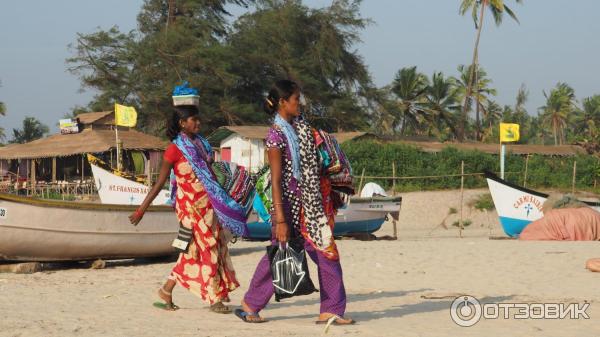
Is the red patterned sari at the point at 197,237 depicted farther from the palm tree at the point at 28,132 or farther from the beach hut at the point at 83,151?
the palm tree at the point at 28,132

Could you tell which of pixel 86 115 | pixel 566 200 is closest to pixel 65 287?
pixel 566 200

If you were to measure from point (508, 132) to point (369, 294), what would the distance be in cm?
2169

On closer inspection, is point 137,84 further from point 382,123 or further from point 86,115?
point 382,123

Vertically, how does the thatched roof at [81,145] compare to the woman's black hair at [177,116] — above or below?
below

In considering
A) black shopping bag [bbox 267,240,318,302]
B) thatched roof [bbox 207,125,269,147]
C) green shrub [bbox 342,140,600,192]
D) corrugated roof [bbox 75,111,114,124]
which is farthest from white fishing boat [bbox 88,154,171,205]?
corrugated roof [bbox 75,111,114,124]

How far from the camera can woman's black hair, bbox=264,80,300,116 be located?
5.30 meters

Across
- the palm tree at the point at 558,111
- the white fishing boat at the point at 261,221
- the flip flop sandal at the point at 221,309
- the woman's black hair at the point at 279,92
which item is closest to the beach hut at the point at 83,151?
the white fishing boat at the point at 261,221

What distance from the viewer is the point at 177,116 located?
6.10 m

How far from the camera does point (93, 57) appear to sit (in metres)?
42.4

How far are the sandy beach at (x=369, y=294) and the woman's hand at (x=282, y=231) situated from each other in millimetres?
594

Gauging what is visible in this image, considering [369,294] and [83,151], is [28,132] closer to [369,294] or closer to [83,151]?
[83,151]

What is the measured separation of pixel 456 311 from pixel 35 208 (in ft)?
17.4

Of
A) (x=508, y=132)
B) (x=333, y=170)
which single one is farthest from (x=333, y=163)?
(x=508, y=132)

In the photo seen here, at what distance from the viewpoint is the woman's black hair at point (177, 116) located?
609cm
